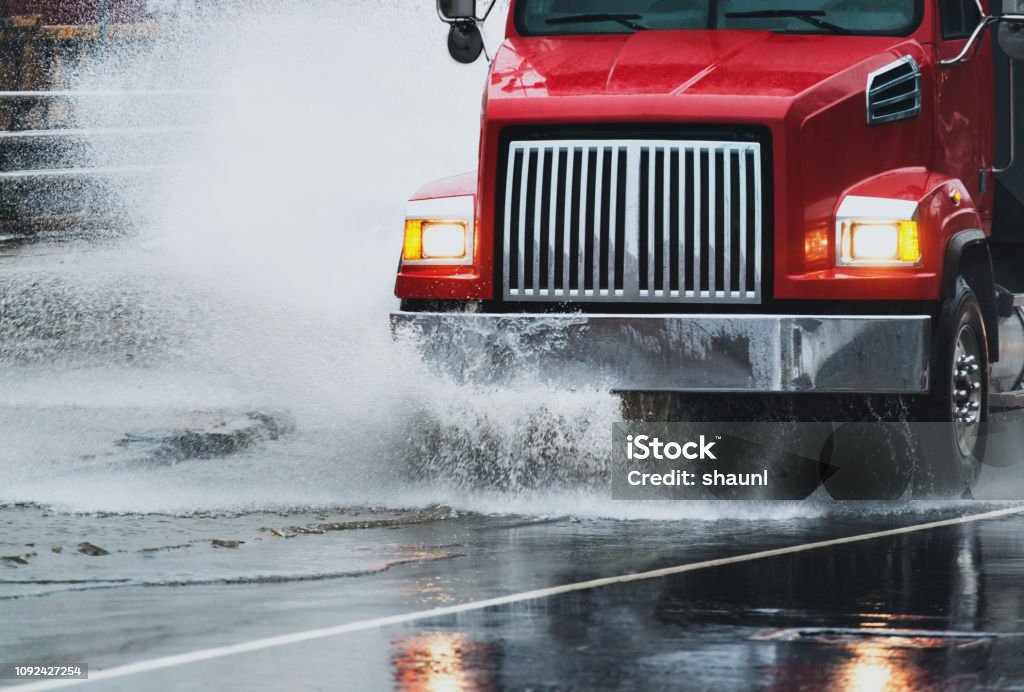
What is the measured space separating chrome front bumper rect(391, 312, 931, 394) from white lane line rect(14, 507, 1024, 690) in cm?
73

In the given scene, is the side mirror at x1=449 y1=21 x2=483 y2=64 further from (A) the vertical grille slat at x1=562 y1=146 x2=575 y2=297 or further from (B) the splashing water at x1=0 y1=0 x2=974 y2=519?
(A) the vertical grille slat at x1=562 y1=146 x2=575 y2=297

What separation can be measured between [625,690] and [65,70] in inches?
1015

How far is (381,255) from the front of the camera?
54.7 feet

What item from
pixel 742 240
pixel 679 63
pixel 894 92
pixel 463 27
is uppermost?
pixel 463 27

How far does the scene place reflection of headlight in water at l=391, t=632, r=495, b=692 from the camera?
695 centimetres

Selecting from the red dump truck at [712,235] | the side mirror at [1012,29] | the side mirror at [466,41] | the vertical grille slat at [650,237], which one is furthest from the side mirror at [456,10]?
the side mirror at [1012,29]

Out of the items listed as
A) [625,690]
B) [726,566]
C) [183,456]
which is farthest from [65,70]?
[625,690]

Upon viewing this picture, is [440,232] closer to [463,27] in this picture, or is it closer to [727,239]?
[727,239]

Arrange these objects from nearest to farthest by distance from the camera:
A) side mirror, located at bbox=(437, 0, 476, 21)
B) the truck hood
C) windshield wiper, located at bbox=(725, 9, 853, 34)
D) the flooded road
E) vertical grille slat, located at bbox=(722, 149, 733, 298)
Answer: the flooded road
vertical grille slat, located at bbox=(722, 149, 733, 298)
the truck hood
windshield wiper, located at bbox=(725, 9, 853, 34)
side mirror, located at bbox=(437, 0, 476, 21)

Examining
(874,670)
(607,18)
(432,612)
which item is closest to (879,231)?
(607,18)

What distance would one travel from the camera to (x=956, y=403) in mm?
11547

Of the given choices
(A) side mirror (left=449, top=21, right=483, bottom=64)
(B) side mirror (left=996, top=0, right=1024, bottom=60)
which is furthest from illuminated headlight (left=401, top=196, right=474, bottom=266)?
(B) side mirror (left=996, top=0, right=1024, bottom=60)

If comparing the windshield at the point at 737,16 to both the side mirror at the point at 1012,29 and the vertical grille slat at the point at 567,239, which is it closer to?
the side mirror at the point at 1012,29

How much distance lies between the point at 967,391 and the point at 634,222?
1.89 metres
